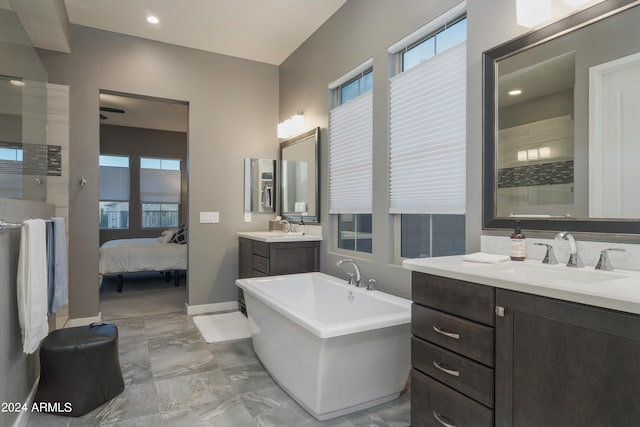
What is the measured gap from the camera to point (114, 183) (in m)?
7.32

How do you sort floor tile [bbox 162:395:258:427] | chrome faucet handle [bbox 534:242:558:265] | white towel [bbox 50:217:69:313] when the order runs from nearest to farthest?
chrome faucet handle [bbox 534:242:558:265]
floor tile [bbox 162:395:258:427]
white towel [bbox 50:217:69:313]

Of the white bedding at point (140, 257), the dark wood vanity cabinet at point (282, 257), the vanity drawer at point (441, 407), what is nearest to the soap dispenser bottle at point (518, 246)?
the vanity drawer at point (441, 407)

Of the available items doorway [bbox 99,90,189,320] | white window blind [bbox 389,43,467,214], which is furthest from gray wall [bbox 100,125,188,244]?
white window blind [bbox 389,43,467,214]

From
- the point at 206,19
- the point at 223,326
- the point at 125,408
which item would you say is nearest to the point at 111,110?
the point at 206,19

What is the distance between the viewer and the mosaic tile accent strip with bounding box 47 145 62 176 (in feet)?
11.4

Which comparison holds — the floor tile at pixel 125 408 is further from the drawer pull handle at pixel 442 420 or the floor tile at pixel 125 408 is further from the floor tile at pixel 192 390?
the drawer pull handle at pixel 442 420

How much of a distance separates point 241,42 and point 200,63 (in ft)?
1.98

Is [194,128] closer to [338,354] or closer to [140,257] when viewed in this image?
[140,257]

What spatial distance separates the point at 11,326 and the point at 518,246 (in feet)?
8.49

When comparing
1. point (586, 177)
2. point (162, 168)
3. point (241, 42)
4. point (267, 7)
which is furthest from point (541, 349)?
point (162, 168)

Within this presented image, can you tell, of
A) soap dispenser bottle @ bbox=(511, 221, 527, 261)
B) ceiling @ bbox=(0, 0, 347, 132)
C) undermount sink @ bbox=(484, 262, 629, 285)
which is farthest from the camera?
ceiling @ bbox=(0, 0, 347, 132)

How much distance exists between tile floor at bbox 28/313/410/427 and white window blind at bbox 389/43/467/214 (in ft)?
4.27

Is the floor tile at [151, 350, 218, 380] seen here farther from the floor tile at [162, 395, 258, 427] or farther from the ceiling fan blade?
the ceiling fan blade

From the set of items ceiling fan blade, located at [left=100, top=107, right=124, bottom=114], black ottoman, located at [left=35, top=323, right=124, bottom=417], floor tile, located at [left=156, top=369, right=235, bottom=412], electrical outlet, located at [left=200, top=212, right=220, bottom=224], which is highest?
ceiling fan blade, located at [left=100, top=107, right=124, bottom=114]
